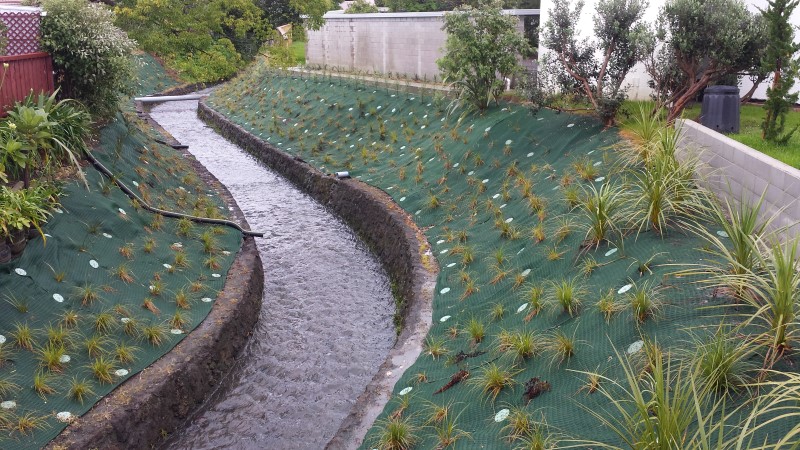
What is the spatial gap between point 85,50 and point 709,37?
815 centimetres

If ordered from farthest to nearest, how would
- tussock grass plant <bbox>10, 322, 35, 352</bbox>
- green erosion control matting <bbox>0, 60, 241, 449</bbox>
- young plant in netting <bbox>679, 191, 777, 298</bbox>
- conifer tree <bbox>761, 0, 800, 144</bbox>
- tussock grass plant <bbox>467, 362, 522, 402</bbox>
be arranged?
conifer tree <bbox>761, 0, 800, 144</bbox> < tussock grass plant <bbox>10, 322, 35, 352</bbox> < green erosion control matting <bbox>0, 60, 241, 449</bbox> < tussock grass plant <bbox>467, 362, 522, 402</bbox> < young plant in netting <bbox>679, 191, 777, 298</bbox>

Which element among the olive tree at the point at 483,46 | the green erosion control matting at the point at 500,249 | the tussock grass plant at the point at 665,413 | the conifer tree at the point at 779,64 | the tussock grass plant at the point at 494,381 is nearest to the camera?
the tussock grass plant at the point at 665,413

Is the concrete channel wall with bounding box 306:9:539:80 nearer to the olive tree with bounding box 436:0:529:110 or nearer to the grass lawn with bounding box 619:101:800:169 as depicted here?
the olive tree with bounding box 436:0:529:110

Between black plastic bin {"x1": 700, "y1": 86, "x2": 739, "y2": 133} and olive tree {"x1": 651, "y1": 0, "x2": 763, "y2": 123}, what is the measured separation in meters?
0.33

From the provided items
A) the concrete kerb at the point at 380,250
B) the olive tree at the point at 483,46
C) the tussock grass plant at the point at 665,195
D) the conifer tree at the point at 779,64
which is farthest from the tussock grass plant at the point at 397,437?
the olive tree at the point at 483,46

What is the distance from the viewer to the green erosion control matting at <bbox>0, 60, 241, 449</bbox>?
5438mm

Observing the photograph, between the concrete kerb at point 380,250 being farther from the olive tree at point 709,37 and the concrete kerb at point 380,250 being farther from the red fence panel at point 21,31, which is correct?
the red fence panel at point 21,31

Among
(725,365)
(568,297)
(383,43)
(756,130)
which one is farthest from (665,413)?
(383,43)

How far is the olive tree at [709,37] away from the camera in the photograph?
8.24 metres

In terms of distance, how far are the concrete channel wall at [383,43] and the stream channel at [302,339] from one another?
5.97 meters

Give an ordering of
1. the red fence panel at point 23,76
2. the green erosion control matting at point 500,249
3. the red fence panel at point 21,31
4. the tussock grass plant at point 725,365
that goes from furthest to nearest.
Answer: the red fence panel at point 21,31 → the red fence panel at point 23,76 → the green erosion control matting at point 500,249 → the tussock grass plant at point 725,365

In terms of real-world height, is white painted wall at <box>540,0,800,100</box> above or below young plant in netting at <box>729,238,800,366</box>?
above

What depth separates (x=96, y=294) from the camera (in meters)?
6.74

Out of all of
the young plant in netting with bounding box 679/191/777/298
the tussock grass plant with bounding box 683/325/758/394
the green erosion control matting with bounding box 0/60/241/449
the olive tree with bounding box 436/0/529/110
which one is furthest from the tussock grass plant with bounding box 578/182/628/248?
the olive tree with bounding box 436/0/529/110
